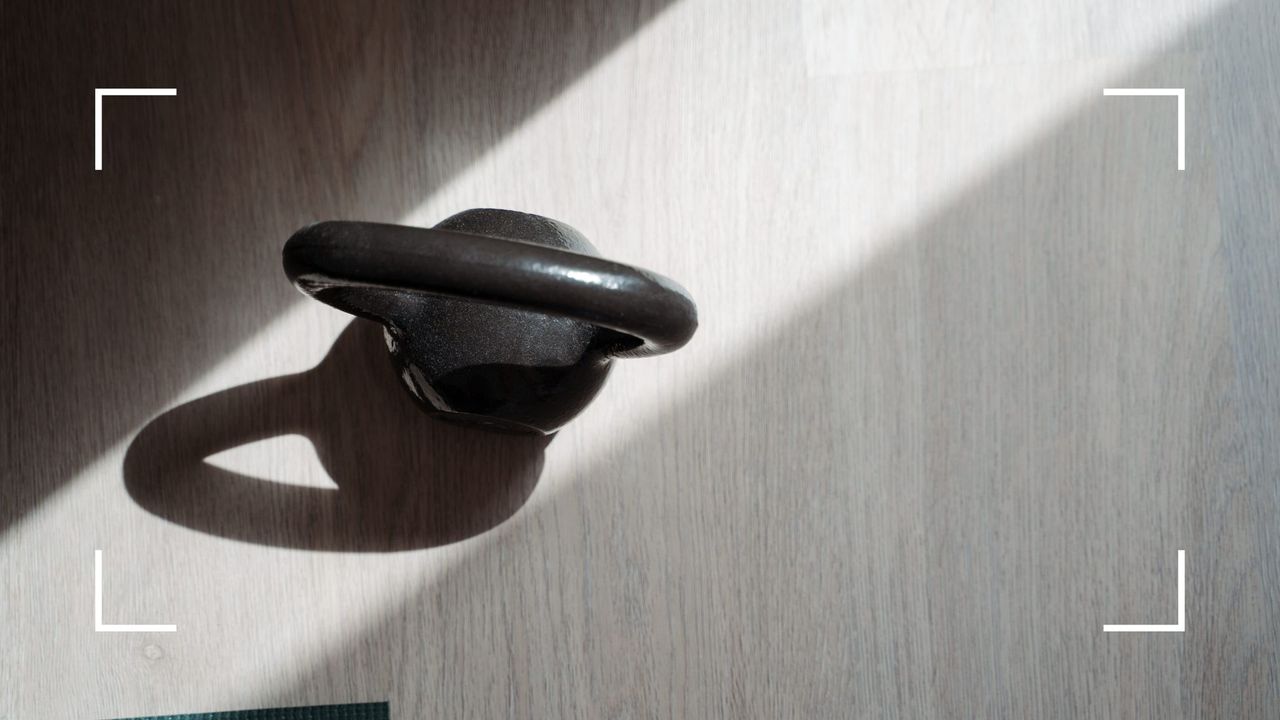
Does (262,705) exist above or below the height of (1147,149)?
below

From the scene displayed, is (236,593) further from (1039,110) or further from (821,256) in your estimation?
(1039,110)

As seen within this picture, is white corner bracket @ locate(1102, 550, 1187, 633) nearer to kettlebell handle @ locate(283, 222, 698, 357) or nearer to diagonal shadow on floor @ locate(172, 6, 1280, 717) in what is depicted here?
diagonal shadow on floor @ locate(172, 6, 1280, 717)

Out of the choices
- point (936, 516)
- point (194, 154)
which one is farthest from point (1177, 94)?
point (194, 154)

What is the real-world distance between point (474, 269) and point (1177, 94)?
0.37 meters

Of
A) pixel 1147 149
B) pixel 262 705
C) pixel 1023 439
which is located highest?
pixel 1147 149

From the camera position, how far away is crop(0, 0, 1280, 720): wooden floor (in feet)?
1.34

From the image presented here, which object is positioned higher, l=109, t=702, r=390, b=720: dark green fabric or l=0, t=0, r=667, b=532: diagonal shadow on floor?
l=0, t=0, r=667, b=532: diagonal shadow on floor

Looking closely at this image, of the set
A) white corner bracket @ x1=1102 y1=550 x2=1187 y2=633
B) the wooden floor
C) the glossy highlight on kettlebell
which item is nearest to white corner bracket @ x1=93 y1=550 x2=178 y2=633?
the wooden floor

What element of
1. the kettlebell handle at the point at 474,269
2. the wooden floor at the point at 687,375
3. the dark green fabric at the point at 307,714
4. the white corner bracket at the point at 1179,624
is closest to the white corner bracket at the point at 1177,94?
the wooden floor at the point at 687,375

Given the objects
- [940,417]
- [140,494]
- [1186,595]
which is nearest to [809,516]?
[940,417]

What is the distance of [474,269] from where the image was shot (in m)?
0.25

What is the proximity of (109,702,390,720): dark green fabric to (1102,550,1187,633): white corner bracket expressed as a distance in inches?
12.9

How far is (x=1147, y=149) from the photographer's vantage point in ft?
1.45

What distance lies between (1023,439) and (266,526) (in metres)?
0.35
